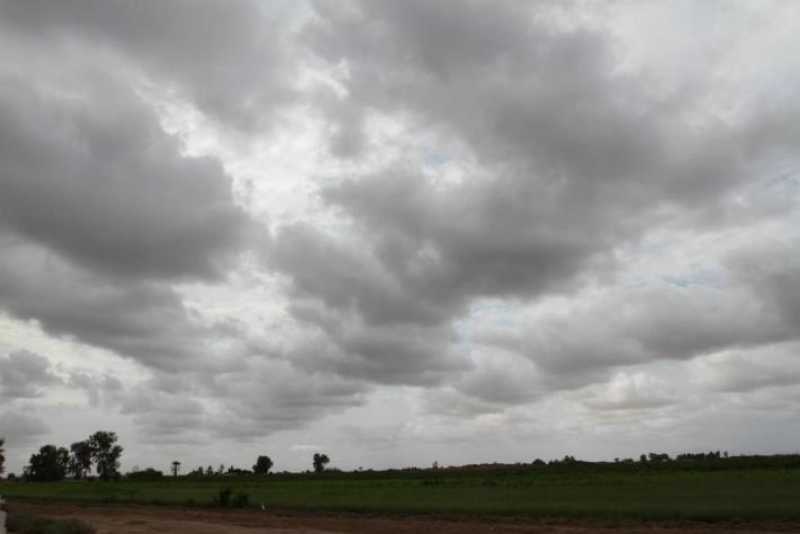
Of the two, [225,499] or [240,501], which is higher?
[225,499]

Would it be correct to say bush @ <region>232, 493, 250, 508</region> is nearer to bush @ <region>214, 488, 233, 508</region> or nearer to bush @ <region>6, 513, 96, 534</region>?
bush @ <region>214, 488, 233, 508</region>

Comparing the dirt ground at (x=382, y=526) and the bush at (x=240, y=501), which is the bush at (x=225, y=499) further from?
the dirt ground at (x=382, y=526)

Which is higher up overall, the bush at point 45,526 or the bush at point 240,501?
the bush at point 45,526

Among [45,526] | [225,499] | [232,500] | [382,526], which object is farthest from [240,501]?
[45,526]

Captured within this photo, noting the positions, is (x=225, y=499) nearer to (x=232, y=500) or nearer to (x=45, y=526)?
(x=232, y=500)

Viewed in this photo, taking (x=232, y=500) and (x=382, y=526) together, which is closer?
Answer: (x=382, y=526)

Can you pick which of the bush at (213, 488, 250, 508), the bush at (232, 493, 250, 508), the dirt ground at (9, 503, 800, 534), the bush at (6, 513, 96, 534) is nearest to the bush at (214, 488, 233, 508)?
the bush at (213, 488, 250, 508)

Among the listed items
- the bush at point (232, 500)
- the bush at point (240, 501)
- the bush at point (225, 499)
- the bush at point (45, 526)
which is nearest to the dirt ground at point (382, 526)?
the bush at point (45, 526)

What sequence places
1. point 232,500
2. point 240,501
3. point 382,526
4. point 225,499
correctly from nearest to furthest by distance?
point 382,526
point 240,501
point 225,499
point 232,500

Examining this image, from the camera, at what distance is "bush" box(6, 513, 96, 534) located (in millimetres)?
38844

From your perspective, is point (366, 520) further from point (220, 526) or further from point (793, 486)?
point (793, 486)

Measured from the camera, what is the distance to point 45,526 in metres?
41.8

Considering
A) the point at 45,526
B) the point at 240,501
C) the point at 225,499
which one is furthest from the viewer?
the point at 225,499

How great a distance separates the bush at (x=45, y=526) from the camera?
38.8 m
